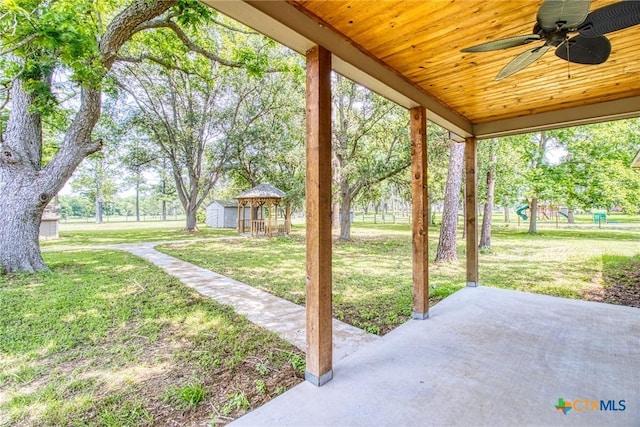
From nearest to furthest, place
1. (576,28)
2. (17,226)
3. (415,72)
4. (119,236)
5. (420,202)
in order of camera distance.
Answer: (576,28)
(415,72)
(420,202)
(17,226)
(119,236)

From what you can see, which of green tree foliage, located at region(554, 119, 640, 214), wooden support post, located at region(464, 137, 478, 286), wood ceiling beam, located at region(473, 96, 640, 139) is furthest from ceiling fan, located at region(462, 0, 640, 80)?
green tree foliage, located at region(554, 119, 640, 214)

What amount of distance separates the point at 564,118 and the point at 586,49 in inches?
93.3

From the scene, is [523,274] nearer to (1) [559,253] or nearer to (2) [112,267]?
(1) [559,253]

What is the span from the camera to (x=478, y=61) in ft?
8.27

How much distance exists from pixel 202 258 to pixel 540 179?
1422 centimetres

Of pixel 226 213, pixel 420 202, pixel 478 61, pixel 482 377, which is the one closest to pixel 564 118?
pixel 478 61

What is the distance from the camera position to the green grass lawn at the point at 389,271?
412cm

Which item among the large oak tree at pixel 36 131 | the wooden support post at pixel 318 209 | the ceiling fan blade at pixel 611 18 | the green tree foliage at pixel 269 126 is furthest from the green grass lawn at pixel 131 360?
the green tree foliage at pixel 269 126

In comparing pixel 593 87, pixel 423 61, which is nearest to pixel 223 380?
pixel 423 61

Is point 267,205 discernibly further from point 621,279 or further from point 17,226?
point 621,279

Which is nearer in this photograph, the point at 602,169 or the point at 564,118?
the point at 564,118

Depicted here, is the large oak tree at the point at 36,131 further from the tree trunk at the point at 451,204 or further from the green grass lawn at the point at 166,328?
the tree trunk at the point at 451,204

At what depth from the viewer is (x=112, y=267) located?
21.1 feet

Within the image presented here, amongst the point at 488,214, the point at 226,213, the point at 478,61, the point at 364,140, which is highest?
the point at 364,140
